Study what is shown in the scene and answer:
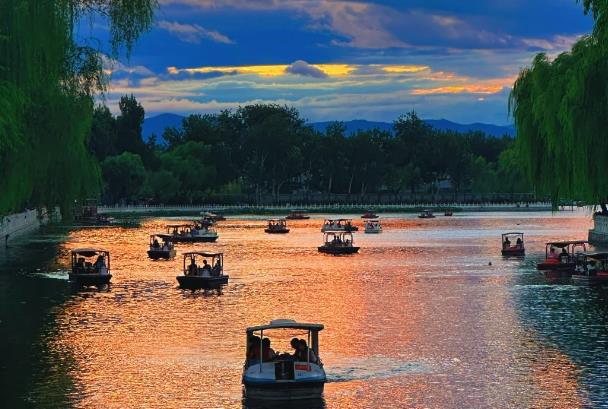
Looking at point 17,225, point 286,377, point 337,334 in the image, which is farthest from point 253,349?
point 17,225

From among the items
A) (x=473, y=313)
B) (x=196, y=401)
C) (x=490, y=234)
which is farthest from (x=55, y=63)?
(x=490, y=234)

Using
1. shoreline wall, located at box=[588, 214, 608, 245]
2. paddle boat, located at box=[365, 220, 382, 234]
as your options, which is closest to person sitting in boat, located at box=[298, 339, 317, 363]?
shoreline wall, located at box=[588, 214, 608, 245]

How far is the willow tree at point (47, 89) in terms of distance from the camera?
3219 cm

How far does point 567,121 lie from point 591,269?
32.4 ft

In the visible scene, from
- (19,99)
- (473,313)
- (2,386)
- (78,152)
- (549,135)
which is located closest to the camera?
(19,99)

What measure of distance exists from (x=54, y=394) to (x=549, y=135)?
133ft

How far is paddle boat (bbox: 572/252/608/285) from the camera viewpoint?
6038 cm

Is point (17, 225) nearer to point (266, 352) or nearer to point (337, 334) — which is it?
point (337, 334)

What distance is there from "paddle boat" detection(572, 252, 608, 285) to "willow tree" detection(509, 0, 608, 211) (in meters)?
3.49

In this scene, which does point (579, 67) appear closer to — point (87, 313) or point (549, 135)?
point (549, 135)

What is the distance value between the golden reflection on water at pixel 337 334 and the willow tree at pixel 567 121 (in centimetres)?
737

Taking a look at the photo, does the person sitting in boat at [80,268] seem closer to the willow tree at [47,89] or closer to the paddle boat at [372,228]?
the willow tree at [47,89]

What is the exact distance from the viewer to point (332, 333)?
45.3 m

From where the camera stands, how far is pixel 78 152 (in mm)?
42938
